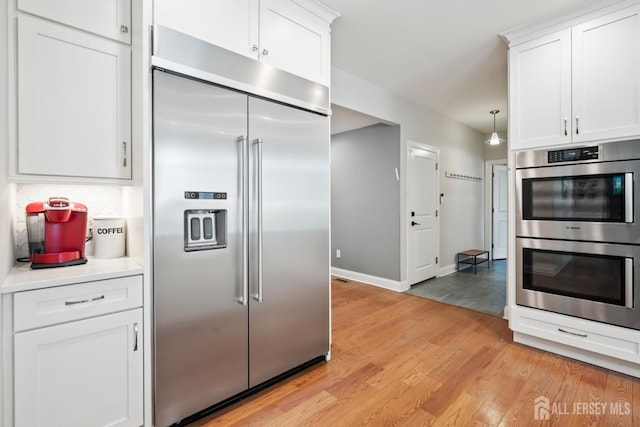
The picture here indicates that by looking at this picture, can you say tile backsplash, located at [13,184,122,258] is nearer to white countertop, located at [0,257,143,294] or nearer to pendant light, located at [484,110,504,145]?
white countertop, located at [0,257,143,294]

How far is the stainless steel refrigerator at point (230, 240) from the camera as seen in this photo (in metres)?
1.52

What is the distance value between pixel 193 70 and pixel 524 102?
8.55 ft

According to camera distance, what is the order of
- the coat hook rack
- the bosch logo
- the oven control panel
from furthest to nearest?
the coat hook rack, the oven control panel, the bosch logo

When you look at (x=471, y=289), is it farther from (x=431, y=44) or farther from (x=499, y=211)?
(x=431, y=44)

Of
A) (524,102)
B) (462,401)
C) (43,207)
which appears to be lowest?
(462,401)

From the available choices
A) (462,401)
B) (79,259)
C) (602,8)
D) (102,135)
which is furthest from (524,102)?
(79,259)

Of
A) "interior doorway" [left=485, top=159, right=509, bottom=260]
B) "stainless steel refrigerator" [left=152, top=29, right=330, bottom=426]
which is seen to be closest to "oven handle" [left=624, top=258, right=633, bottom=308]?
"stainless steel refrigerator" [left=152, top=29, right=330, bottom=426]

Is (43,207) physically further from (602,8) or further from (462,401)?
(602,8)

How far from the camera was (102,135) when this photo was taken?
1.60m

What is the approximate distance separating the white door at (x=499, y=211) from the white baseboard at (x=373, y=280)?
10.8 ft

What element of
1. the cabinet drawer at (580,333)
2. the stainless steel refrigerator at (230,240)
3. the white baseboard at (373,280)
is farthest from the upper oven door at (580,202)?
the white baseboard at (373,280)

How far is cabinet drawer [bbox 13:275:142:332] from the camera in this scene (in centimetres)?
123

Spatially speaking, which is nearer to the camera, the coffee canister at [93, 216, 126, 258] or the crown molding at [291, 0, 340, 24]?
the coffee canister at [93, 216, 126, 258]

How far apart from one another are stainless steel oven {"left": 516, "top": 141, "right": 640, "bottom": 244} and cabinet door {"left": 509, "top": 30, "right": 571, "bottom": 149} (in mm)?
157
